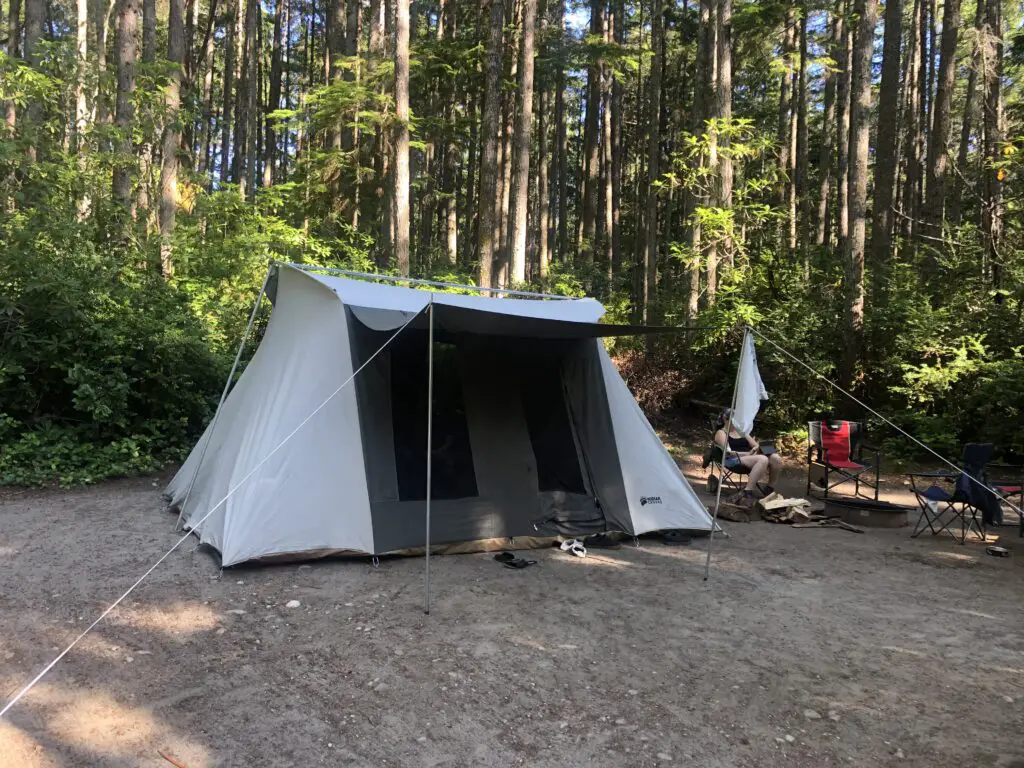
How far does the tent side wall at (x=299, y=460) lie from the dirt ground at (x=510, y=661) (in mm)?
197

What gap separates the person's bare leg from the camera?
6520mm

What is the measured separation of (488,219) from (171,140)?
5160 millimetres

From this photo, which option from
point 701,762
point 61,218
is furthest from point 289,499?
point 61,218

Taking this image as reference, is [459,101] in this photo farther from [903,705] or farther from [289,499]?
[903,705]

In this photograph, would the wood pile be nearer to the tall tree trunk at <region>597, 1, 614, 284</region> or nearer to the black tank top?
the black tank top

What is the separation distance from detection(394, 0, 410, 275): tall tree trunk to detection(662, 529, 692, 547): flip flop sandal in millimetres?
7209

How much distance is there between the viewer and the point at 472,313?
413cm

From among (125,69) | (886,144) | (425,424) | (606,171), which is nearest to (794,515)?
(425,424)

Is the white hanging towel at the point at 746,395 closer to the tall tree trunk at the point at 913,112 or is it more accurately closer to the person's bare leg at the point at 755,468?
the person's bare leg at the point at 755,468

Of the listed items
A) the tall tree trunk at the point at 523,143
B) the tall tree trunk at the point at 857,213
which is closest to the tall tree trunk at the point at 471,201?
the tall tree trunk at the point at 523,143

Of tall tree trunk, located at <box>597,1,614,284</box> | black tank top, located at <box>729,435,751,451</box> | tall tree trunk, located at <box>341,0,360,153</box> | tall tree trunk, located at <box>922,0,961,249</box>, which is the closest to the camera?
black tank top, located at <box>729,435,751,451</box>

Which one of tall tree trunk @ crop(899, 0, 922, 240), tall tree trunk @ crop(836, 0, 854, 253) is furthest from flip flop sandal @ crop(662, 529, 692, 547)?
tall tree trunk @ crop(899, 0, 922, 240)

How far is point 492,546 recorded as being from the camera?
4.96m

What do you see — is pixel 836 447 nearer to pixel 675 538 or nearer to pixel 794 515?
pixel 794 515
